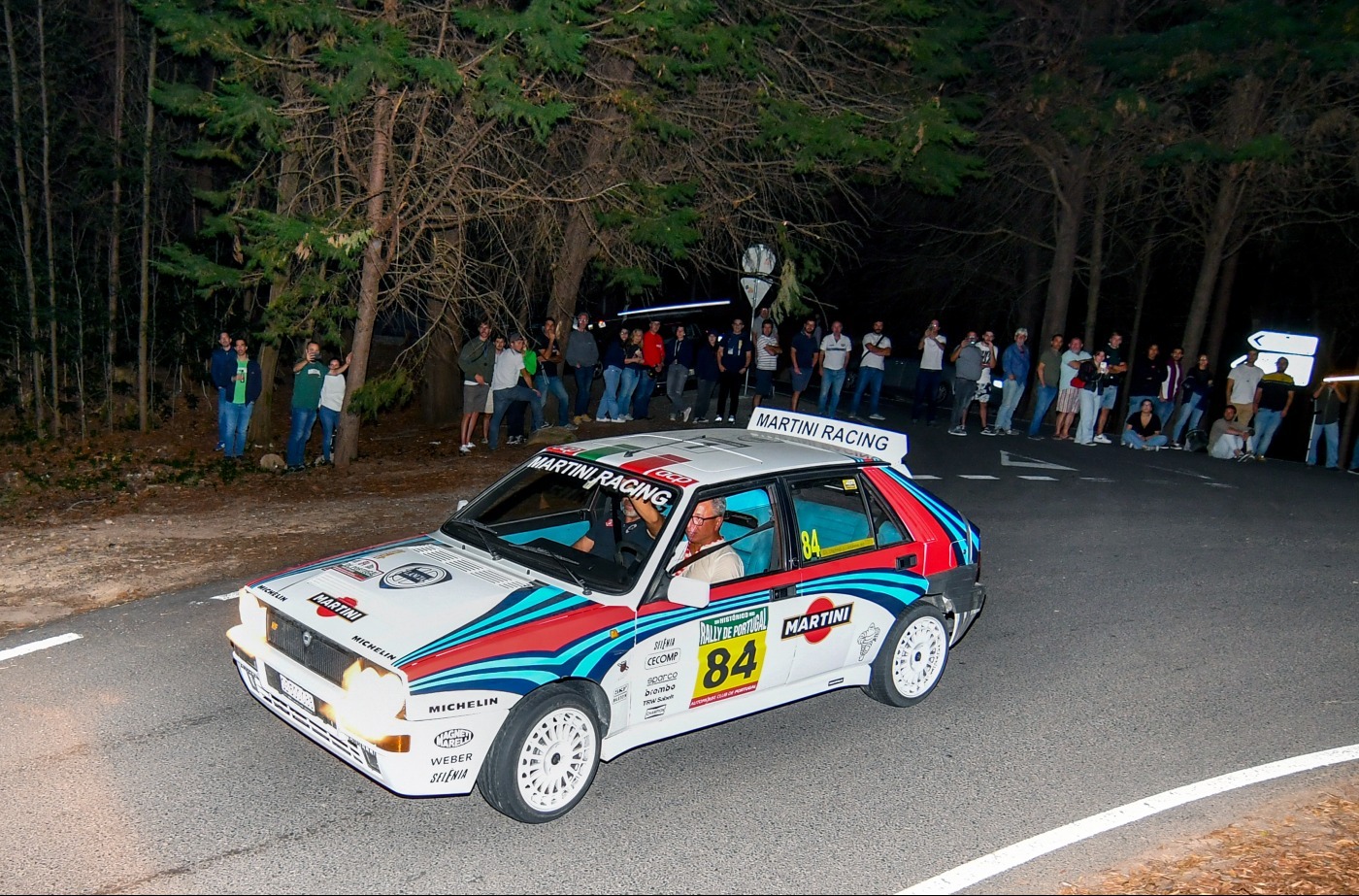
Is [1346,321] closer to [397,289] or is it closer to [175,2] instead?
[397,289]

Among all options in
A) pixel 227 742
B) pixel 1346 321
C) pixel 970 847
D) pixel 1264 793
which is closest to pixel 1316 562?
pixel 1264 793

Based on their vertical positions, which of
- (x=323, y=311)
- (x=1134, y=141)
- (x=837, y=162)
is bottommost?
(x=323, y=311)

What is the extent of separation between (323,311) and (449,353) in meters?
6.36

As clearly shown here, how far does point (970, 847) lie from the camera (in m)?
5.00

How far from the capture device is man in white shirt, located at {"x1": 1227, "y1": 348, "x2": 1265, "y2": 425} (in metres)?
18.2

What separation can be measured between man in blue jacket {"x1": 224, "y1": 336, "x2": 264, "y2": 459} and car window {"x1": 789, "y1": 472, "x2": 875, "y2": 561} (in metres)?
9.74

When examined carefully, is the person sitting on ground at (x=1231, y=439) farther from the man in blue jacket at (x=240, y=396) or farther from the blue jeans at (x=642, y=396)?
the man in blue jacket at (x=240, y=396)

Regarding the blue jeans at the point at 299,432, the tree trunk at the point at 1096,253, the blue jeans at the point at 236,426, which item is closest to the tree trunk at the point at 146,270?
the blue jeans at the point at 236,426

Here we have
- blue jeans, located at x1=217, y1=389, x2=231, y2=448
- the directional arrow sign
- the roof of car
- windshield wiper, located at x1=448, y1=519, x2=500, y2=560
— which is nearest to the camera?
windshield wiper, located at x1=448, y1=519, x2=500, y2=560

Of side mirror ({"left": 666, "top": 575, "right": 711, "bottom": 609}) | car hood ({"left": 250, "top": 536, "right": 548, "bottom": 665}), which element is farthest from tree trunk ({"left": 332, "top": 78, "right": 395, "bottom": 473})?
side mirror ({"left": 666, "top": 575, "right": 711, "bottom": 609})

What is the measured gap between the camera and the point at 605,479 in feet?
20.2

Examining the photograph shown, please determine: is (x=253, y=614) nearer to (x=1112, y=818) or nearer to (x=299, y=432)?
(x=1112, y=818)

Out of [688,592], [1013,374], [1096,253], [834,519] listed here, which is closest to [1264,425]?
[1013,374]

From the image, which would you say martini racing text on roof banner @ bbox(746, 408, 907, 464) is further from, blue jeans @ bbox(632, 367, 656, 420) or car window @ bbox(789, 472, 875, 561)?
blue jeans @ bbox(632, 367, 656, 420)
